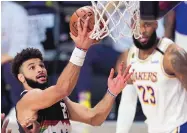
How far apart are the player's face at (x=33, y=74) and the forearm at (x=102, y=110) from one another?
28cm

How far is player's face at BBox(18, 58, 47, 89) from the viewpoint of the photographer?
2562 mm

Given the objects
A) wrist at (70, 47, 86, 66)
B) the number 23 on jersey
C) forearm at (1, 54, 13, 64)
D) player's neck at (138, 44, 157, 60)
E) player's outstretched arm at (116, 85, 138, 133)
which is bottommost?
player's outstretched arm at (116, 85, 138, 133)

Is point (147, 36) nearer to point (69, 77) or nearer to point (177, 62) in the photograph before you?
point (177, 62)

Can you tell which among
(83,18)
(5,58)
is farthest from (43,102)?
(5,58)

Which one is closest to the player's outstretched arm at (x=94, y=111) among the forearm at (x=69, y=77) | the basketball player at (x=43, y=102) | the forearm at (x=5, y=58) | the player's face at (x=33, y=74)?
the basketball player at (x=43, y=102)

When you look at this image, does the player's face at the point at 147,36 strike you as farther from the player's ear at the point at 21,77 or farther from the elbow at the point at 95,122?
the player's ear at the point at 21,77

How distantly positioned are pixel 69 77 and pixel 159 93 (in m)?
0.77

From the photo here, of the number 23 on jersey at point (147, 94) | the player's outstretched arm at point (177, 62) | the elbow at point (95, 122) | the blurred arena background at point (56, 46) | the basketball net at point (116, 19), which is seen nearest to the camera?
the basketball net at point (116, 19)

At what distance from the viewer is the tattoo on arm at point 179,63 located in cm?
282


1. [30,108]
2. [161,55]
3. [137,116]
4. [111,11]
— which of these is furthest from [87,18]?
[137,116]

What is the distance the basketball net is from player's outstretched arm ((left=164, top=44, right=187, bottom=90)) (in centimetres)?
29

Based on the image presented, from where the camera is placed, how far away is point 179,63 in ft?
9.27

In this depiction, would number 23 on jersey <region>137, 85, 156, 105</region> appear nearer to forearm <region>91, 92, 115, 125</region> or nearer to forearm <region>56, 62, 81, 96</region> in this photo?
forearm <region>91, 92, 115, 125</region>

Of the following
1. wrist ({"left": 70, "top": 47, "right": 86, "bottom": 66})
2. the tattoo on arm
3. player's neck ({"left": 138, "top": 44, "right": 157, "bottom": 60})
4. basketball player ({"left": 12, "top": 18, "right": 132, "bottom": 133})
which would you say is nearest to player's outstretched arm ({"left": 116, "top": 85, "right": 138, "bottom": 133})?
player's neck ({"left": 138, "top": 44, "right": 157, "bottom": 60})
